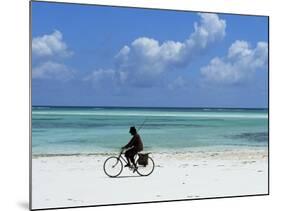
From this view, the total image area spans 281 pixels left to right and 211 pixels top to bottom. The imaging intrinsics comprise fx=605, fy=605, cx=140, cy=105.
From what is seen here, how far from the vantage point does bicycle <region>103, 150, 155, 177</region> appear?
6.64 m

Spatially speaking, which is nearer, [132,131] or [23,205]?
[23,205]

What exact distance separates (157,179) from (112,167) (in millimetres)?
552

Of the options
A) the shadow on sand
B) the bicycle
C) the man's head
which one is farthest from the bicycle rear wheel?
the shadow on sand

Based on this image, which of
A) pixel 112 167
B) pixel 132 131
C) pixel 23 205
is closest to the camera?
pixel 23 205

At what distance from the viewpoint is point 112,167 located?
262 inches

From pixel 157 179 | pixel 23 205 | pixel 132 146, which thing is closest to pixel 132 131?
pixel 132 146

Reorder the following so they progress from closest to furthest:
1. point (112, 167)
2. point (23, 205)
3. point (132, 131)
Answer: point (23, 205) < point (112, 167) < point (132, 131)

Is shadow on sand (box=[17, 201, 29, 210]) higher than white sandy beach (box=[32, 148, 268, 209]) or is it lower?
lower

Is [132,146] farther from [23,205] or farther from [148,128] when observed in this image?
[23,205]

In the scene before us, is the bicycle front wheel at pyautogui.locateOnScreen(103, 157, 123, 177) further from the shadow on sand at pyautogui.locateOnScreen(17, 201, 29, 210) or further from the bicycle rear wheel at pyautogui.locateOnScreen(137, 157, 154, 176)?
the shadow on sand at pyautogui.locateOnScreen(17, 201, 29, 210)

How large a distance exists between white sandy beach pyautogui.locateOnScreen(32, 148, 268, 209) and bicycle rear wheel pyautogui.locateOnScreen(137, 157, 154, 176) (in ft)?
0.15

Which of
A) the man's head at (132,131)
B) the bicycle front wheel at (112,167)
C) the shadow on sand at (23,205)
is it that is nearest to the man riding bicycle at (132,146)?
the man's head at (132,131)

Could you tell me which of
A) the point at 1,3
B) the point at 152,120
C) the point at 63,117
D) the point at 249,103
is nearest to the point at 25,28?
the point at 1,3

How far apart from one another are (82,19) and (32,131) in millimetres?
1333
